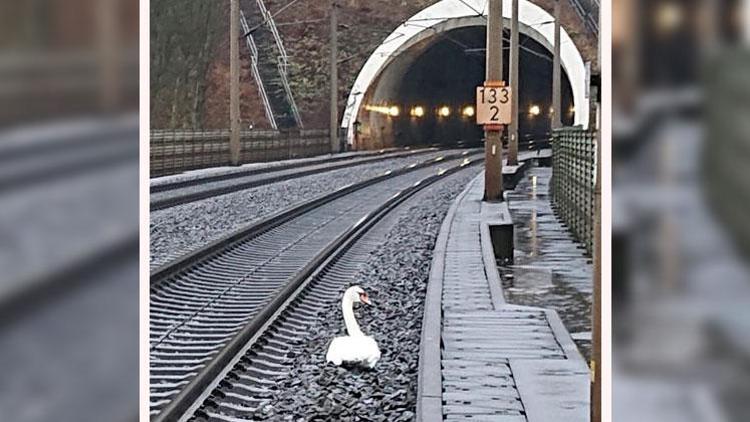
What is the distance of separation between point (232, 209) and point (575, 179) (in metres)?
0.99

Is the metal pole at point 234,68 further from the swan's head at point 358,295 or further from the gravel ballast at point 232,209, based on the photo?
the swan's head at point 358,295

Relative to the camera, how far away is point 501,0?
2820 millimetres

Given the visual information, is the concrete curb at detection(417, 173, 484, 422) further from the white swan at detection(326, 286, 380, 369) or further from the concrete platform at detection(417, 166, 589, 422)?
the white swan at detection(326, 286, 380, 369)

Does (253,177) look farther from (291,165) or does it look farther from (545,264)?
(545,264)

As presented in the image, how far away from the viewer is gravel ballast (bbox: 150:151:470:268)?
113 inches

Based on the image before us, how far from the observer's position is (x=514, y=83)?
281 cm
